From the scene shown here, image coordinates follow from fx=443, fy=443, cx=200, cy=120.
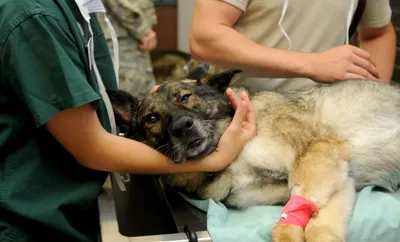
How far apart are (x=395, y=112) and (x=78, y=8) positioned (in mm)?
1039

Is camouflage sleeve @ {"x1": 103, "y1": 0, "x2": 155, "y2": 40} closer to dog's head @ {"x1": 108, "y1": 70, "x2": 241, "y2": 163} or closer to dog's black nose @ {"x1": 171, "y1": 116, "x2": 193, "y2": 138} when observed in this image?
dog's head @ {"x1": 108, "y1": 70, "x2": 241, "y2": 163}

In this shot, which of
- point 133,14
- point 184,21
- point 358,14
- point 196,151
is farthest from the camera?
point 184,21

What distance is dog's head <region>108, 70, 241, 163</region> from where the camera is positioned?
49.7 inches

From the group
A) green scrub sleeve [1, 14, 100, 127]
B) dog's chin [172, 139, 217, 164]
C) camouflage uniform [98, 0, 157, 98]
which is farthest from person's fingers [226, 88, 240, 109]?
camouflage uniform [98, 0, 157, 98]

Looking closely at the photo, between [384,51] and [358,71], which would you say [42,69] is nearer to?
[358,71]

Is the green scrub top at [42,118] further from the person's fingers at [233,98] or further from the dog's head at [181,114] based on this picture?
the person's fingers at [233,98]

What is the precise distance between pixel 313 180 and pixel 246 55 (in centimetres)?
47

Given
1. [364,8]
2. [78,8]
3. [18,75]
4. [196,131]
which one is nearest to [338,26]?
[364,8]

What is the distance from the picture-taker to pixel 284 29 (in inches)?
60.2

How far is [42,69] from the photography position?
3.07 feet

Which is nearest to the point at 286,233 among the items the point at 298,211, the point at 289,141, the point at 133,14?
the point at 298,211

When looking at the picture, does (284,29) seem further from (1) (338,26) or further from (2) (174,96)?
(2) (174,96)

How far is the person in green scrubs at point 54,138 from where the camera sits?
0.93 m

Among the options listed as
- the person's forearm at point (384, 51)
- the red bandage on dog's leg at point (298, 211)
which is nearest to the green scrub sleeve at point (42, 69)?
the red bandage on dog's leg at point (298, 211)
